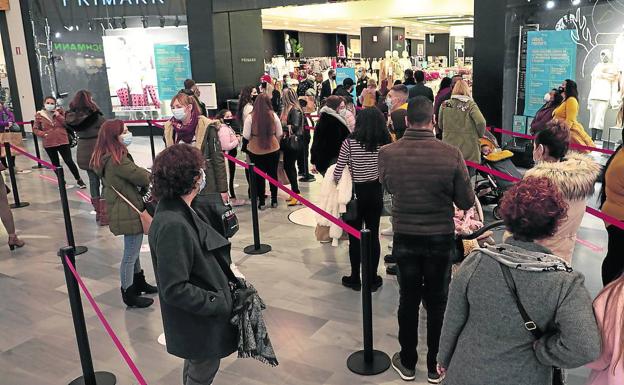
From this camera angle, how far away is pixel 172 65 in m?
13.4

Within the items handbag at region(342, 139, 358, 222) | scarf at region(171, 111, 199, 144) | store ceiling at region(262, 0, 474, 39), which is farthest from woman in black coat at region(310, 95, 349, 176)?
store ceiling at region(262, 0, 474, 39)

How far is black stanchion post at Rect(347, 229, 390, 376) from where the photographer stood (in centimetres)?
328

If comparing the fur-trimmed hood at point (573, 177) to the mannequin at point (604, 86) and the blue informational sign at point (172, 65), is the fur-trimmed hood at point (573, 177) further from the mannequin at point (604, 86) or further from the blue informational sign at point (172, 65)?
the blue informational sign at point (172, 65)

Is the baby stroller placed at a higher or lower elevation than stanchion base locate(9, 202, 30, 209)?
higher

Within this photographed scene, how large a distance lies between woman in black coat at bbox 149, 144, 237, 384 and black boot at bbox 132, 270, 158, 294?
2.29m

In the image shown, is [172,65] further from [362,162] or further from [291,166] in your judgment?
[362,162]

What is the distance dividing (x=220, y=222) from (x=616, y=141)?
28.4 ft

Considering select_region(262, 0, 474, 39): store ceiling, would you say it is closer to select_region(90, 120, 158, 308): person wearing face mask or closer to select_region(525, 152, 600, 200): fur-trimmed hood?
select_region(90, 120, 158, 308): person wearing face mask

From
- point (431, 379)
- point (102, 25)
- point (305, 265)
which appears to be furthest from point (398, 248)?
point (102, 25)

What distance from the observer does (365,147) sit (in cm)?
411

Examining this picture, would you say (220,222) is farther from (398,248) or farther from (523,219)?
(523,219)

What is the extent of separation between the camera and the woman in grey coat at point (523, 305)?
1734 mm

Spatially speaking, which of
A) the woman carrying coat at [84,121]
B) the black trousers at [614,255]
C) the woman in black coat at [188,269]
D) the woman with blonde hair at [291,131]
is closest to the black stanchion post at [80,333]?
the woman in black coat at [188,269]

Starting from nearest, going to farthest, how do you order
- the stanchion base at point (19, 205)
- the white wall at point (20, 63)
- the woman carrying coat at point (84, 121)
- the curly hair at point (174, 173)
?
the curly hair at point (174, 173), the woman carrying coat at point (84, 121), the stanchion base at point (19, 205), the white wall at point (20, 63)
